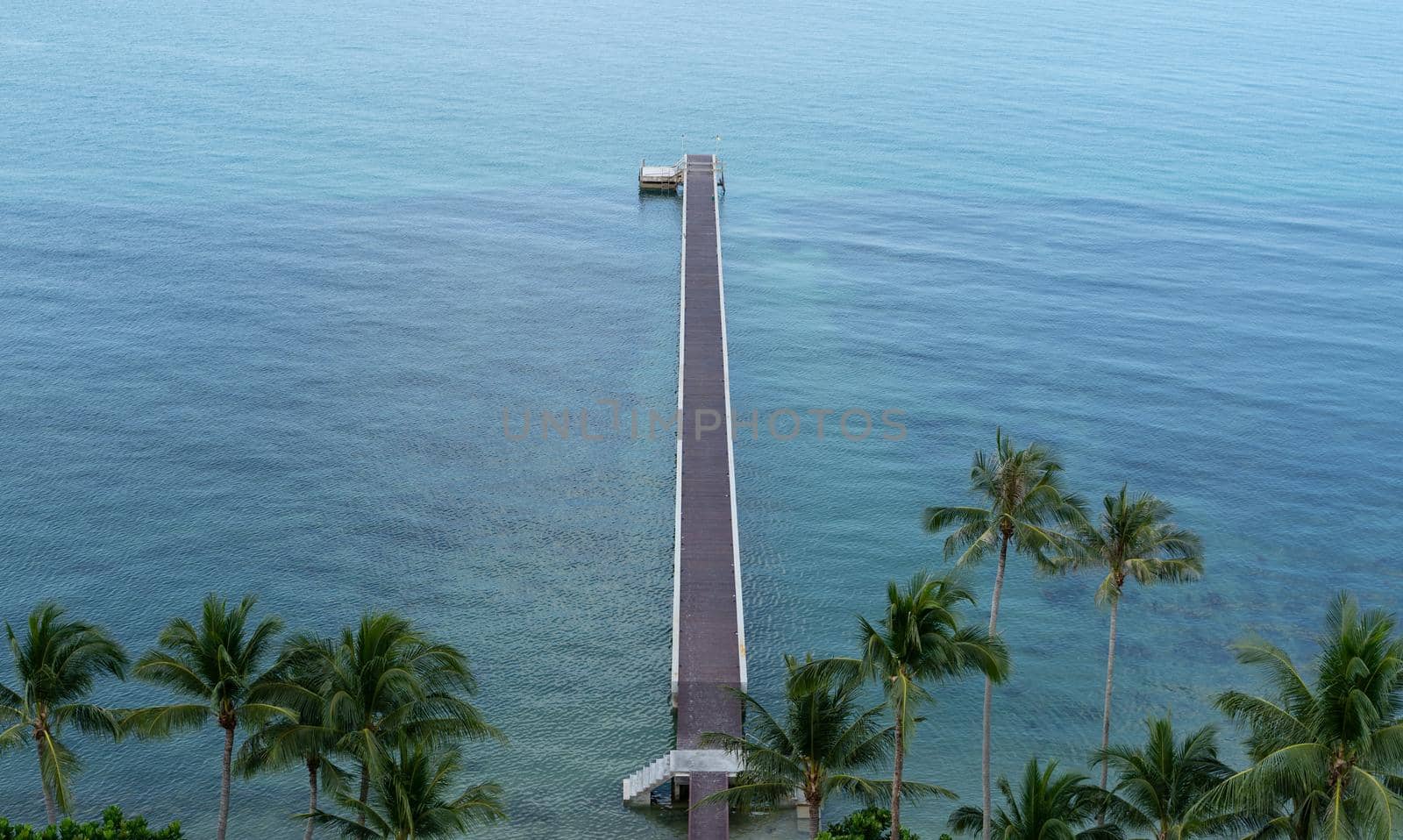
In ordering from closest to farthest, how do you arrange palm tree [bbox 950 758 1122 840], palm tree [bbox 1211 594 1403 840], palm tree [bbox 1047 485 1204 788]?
palm tree [bbox 1211 594 1403 840]
palm tree [bbox 950 758 1122 840]
palm tree [bbox 1047 485 1204 788]

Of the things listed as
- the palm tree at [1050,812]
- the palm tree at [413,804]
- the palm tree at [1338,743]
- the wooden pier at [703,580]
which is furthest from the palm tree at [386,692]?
the palm tree at [1338,743]

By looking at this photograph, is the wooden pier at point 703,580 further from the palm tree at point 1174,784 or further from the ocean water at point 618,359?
the palm tree at point 1174,784

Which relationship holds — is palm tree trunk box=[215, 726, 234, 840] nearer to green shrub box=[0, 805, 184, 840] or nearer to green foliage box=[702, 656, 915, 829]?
green shrub box=[0, 805, 184, 840]

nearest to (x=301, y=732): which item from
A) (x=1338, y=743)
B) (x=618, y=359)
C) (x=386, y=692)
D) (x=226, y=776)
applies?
(x=386, y=692)

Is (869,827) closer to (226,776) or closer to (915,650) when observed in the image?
(915,650)

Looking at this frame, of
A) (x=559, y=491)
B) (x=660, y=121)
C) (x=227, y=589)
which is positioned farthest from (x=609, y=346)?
(x=660, y=121)

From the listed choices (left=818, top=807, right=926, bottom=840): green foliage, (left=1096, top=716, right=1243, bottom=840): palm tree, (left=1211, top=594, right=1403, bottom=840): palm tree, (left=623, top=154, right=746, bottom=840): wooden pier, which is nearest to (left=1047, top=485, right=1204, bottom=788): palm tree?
(left=1096, top=716, right=1243, bottom=840): palm tree
